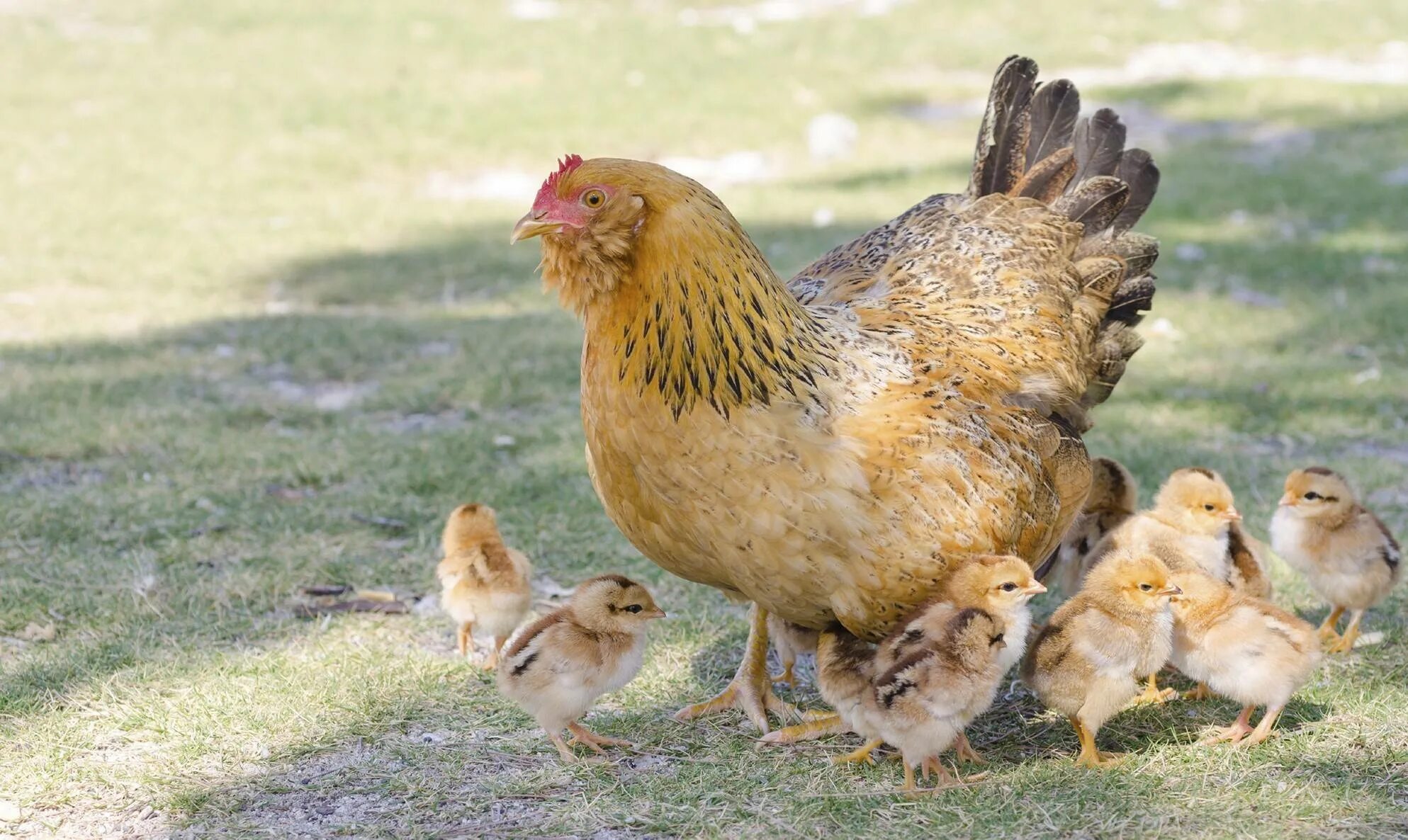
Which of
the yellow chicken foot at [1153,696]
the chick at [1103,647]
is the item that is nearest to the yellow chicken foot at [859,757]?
the chick at [1103,647]

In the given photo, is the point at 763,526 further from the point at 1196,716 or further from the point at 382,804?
the point at 1196,716

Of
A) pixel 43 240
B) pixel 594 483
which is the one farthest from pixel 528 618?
pixel 43 240

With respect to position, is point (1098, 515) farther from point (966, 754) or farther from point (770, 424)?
point (770, 424)

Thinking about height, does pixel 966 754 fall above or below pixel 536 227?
below

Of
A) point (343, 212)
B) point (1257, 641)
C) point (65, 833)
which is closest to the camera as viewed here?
point (65, 833)

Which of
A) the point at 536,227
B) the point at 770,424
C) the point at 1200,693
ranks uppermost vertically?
the point at 536,227

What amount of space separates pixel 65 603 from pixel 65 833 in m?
1.61

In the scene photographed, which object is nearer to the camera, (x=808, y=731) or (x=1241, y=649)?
(x=1241, y=649)

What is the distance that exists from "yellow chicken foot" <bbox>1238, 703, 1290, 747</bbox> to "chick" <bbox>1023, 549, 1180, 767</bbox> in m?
0.34

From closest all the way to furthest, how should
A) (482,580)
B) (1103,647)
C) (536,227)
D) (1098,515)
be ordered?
(536,227) < (1103,647) < (482,580) < (1098,515)

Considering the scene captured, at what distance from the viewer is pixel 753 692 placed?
14.7ft

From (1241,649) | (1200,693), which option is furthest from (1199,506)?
(1241,649)

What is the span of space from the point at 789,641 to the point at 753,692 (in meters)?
0.20

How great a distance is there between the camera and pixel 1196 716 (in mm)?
4469
